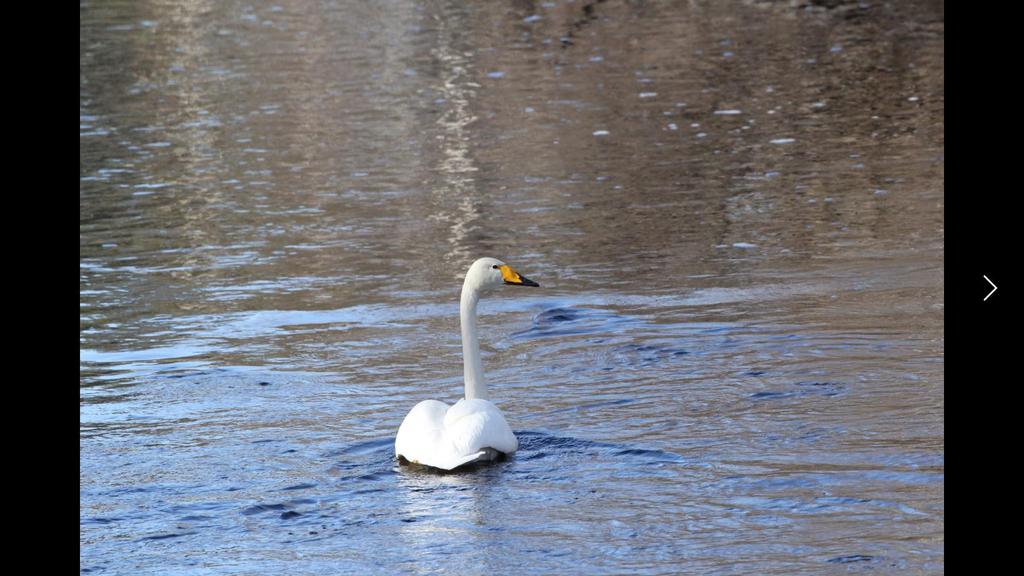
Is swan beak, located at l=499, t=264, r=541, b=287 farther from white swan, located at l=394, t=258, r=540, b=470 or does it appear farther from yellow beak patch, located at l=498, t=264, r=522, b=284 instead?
white swan, located at l=394, t=258, r=540, b=470

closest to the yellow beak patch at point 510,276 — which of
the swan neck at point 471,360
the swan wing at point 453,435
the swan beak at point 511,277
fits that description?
the swan beak at point 511,277

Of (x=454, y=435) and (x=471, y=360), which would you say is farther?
(x=471, y=360)

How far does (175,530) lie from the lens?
8.25m

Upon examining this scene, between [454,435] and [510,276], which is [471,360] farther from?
[454,435]

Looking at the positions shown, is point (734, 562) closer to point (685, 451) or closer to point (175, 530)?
point (685, 451)

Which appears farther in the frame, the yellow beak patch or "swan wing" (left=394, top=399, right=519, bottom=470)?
the yellow beak patch

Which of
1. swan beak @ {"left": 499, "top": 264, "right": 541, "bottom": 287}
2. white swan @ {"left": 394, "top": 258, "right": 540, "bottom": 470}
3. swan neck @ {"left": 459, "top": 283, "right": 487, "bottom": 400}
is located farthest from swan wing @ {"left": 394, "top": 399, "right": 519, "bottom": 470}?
swan beak @ {"left": 499, "top": 264, "right": 541, "bottom": 287}

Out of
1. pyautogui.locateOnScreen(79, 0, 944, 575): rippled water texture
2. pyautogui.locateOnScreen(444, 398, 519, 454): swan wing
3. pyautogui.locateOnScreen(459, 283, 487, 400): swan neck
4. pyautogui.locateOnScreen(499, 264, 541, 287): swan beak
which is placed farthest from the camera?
pyautogui.locateOnScreen(499, 264, 541, 287): swan beak

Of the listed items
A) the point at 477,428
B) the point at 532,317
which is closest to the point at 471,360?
the point at 477,428

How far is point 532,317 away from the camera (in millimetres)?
12547

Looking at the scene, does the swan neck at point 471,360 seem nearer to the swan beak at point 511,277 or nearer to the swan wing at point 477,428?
the swan beak at point 511,277

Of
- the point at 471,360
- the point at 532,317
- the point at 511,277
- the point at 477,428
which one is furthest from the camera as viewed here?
the point at 532,317

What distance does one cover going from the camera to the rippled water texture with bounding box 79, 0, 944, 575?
26.6 ft
